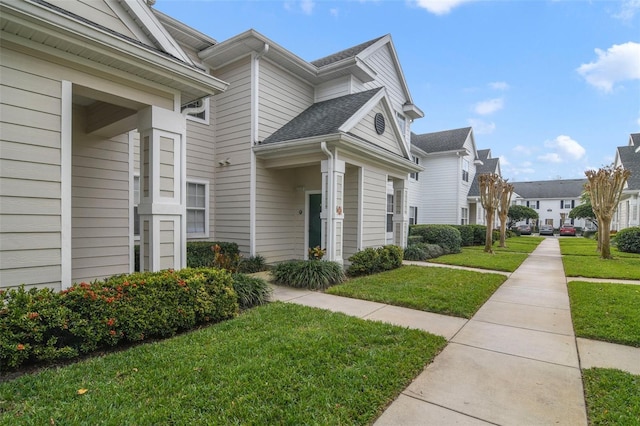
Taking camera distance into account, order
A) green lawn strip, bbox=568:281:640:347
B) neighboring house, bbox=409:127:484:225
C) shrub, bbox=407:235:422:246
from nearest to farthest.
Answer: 1. green lawn strip, bbox=568:281:640:347
2. shrub, bbox=407:235:422:246
3. neighboring house, bbox=409:127:484:225

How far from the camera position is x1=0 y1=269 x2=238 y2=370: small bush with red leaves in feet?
10.0

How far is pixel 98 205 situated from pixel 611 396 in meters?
7.94

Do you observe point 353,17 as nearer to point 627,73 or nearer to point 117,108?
point 117,108

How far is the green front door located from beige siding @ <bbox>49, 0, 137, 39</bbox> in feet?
22.4

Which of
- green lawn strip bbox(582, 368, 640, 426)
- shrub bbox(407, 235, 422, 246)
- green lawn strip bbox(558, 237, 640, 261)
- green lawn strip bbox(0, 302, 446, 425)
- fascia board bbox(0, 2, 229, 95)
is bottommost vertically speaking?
green lawn strip bbox(558, 237, 640, 261)

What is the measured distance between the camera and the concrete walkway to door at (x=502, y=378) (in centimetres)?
262

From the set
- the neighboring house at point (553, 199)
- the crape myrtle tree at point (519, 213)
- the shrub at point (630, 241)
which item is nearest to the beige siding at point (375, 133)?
the shrub at point (630, 241)

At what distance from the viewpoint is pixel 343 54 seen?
1240 cm

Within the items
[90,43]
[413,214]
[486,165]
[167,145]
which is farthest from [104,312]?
[486,165]

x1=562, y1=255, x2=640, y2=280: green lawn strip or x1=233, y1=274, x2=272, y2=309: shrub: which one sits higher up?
x1=233, y1=274, x2=272, y2=309: shrub

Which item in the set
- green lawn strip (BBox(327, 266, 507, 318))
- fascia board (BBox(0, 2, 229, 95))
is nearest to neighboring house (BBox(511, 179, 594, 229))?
green lawn strip (BBox(327, 266, 507, 318))

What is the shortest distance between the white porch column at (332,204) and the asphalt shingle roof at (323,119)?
3.03 ft

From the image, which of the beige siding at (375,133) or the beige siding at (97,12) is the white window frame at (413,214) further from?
the beige siding at (97,12)

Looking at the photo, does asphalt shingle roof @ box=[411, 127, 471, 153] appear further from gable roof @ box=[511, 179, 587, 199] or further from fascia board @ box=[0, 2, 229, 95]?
gable roof @ box=[511, 179, 587, 199]
